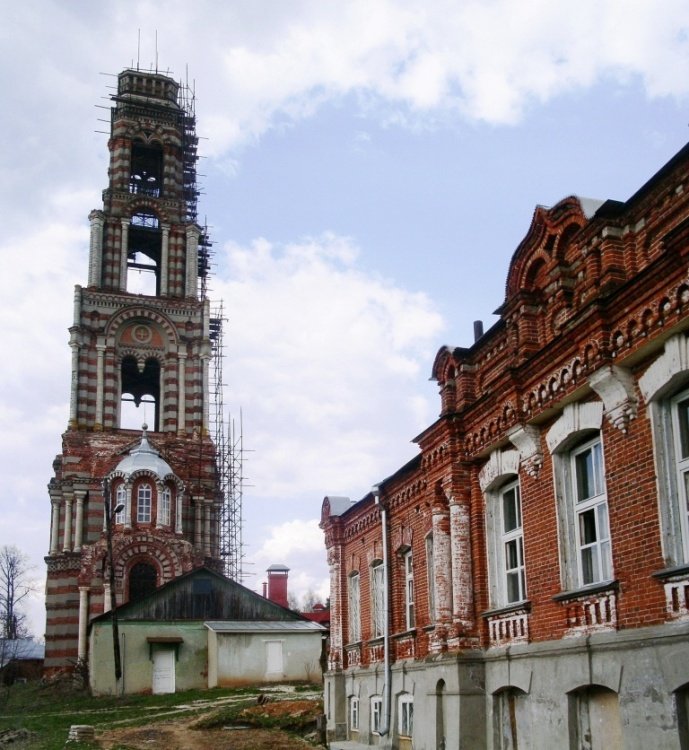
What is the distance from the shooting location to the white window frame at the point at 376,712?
18.0 meters

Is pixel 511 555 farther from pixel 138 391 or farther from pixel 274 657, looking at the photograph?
pixel 138 391

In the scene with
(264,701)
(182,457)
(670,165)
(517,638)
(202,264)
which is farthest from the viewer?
(202,264)

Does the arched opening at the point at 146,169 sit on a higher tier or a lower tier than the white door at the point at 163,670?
higher

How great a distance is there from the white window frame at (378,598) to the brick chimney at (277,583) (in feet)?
115

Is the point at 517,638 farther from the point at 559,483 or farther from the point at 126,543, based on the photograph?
the point at 126,543

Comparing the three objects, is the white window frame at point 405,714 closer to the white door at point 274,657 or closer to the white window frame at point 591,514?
the white window frame at point 591,514

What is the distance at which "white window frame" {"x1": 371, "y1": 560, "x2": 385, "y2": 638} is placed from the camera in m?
18.7

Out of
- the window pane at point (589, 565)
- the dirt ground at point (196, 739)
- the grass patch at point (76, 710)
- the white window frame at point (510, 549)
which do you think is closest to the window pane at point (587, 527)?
the window pane at point (589, 565)

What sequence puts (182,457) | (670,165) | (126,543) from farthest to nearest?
(182,457)
(126,543)
(670,165)

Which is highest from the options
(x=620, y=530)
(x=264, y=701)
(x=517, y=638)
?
(x=620, y=530)

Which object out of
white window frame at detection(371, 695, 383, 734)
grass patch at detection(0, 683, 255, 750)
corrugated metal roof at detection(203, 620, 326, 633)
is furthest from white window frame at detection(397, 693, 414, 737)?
corrugated metal roof at detection(203, 620, 326, 633)

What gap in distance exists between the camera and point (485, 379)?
14.1 metres

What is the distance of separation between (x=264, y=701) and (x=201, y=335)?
29.2 meters

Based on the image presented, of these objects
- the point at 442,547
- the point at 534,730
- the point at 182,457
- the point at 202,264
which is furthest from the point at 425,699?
the point at 202,264
